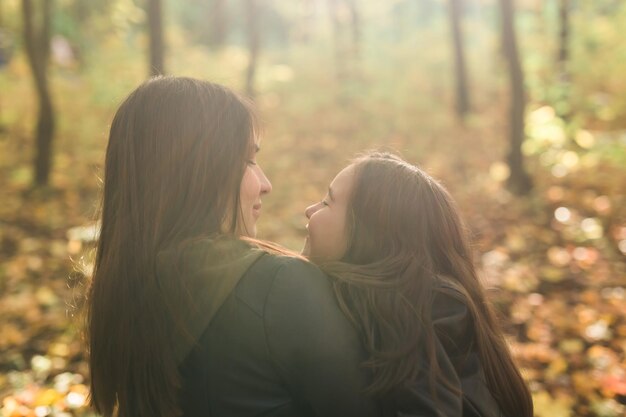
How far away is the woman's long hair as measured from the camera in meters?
2.07

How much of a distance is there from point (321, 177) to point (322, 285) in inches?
454

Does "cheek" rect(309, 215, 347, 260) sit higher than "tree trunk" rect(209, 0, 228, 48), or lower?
lower

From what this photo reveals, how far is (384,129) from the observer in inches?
647

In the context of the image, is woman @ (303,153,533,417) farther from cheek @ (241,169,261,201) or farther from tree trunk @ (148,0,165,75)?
tree trunk @ (148,0,165,75)

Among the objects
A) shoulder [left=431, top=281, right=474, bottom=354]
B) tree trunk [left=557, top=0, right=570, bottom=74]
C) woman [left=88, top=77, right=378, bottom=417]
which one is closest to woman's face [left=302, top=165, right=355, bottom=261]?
woman [left=88, top=77, right=378, bottom=417]

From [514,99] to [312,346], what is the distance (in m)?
9.52

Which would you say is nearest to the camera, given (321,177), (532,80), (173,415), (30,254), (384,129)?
(173,415)

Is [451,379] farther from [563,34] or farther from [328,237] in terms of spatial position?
[563,34]

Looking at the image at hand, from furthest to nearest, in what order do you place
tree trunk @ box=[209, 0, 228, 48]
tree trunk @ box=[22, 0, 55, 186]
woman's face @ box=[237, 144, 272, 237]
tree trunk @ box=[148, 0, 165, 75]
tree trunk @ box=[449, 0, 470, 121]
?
tree trunk @ box=[209, 0, 228, 48], tree trunk @ box=[449, 0, 470, 121], tree trunk @ box=[22, 0, 55, 186], tree trunk @ box=[148, 0, 165, 75], woman's face @ box=[237, 144, 272, 237]

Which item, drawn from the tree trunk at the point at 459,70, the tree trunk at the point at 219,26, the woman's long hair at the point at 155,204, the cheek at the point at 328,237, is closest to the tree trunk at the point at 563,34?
the tree trunk at the point at 459,70

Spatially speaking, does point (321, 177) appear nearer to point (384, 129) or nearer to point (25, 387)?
point (384, 129)

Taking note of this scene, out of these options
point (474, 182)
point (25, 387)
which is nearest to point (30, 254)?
point (25, 387)

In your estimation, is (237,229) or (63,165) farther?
(63,165)

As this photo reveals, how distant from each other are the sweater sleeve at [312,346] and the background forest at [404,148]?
26.1 inches
